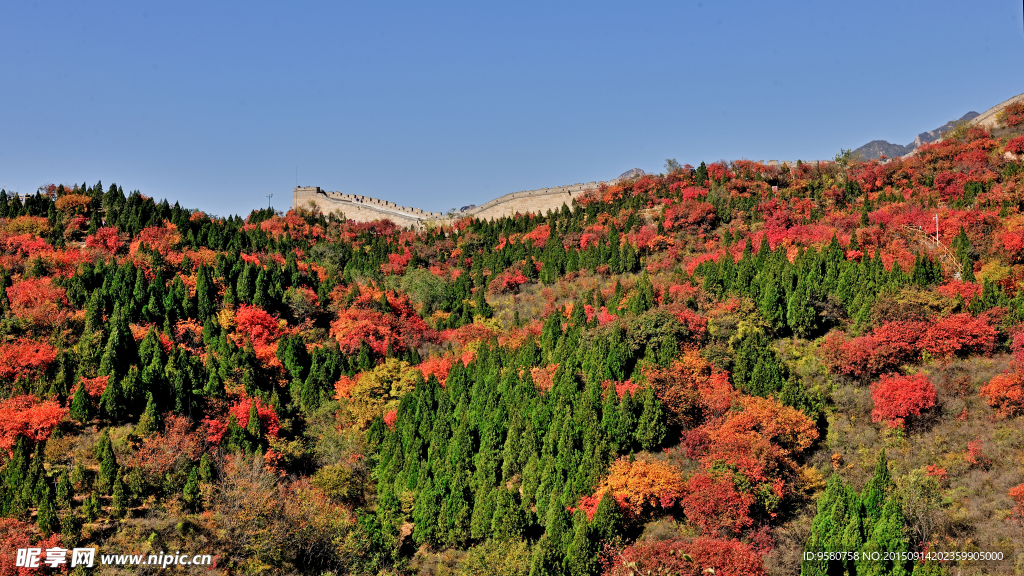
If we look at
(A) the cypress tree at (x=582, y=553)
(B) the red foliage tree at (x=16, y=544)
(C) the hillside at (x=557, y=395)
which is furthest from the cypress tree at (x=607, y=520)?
(B) the red foliage tree at (x=16, y=544)

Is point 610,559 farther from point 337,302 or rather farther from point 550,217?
point 550,217

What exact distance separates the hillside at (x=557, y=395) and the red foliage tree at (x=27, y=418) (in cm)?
10

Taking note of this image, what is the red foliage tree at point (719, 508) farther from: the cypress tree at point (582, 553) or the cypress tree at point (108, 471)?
the cypress tree at point (108, 471)

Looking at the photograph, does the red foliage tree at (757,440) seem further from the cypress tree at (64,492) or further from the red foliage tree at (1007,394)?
the cypress tree at (64,492)

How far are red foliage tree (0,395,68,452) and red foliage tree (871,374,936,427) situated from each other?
3155cm

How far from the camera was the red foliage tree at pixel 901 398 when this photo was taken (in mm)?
31281

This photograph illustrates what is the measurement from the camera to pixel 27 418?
105 feet

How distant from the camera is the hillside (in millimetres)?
28219

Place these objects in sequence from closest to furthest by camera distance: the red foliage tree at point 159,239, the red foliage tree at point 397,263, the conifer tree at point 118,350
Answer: the conifer tree at point 118,350
the red foliage tree at point 159,239
the red foliage tree at point 397,263

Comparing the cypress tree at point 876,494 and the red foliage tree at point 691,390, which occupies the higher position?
the red foliage tree at point 691,390

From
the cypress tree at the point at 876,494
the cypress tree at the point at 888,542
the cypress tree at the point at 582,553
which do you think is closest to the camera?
the cypress tree at the point at 888,542

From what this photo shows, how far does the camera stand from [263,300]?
4675 centimetres

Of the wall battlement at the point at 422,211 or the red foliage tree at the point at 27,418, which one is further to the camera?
the wall battlement at the point at 422,211

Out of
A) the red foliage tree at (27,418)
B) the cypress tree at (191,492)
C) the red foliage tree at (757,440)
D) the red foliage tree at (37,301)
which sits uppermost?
the red foliage tree at (37,301)
